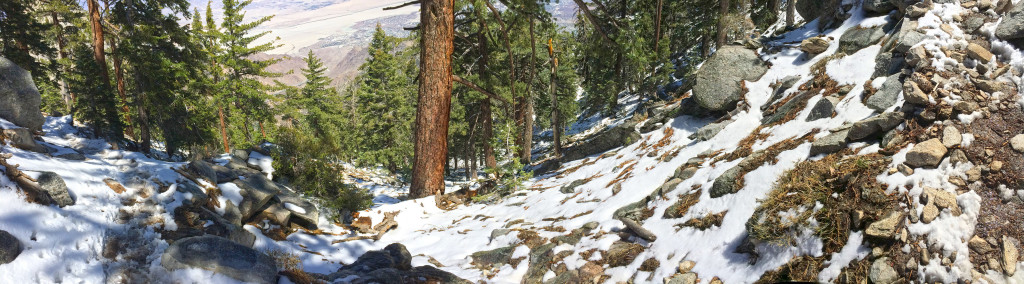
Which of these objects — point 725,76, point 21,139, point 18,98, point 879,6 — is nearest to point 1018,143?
point 879,6

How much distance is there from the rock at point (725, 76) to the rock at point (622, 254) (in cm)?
512

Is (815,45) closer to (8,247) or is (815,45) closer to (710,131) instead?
(710,131)

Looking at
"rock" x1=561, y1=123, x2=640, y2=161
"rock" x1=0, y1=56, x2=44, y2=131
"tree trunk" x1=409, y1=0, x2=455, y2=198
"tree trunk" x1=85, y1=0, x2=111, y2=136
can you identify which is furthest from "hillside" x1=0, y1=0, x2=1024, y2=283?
"tree trunk" x1=85, y1=0, x2=111, y2=136

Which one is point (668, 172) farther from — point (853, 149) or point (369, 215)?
point (369, 215)

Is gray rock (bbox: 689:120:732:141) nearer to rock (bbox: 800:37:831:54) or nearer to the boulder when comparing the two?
rock (bbox: 800:37:831:54)

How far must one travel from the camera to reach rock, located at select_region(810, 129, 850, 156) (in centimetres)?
400

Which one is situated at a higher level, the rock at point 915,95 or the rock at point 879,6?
the rock at point 879,6

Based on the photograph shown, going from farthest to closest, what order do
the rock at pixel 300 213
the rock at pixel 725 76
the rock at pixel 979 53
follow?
the rock at pixel 725 76, the rock at pixel 300 213, the rock at pixel 979 53

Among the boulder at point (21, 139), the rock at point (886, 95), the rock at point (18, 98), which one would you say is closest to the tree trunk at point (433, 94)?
the boulder at point (21, 139)

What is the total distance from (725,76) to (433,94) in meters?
5.97

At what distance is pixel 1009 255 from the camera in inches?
93.1

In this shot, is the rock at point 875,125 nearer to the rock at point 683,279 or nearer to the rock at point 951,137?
the rock at point 951,137

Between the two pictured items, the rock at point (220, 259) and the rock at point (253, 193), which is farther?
the rock at point (253, 193)

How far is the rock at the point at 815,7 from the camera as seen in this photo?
8.69m
